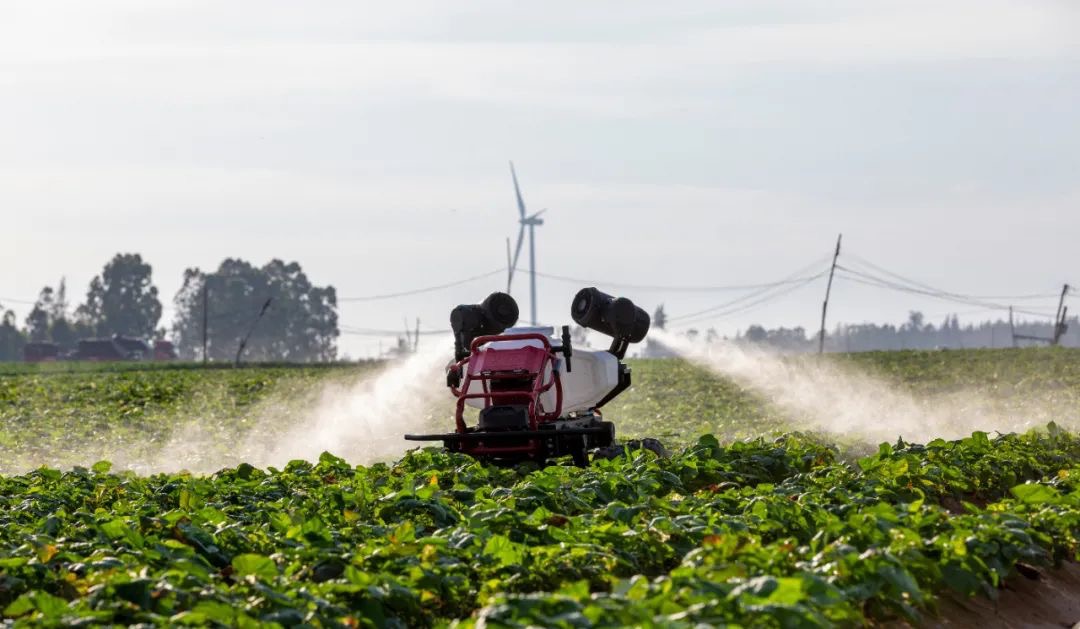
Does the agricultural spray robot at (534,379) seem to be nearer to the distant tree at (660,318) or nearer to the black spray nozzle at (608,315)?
the black spray nozzle at (608,315)

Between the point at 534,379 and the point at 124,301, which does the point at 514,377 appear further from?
the point at 124,301

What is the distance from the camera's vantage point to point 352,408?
33562mm

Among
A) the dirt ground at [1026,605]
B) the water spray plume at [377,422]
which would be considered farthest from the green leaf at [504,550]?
the water spray plume at [377,422]

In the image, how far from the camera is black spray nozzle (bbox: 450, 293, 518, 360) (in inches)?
829

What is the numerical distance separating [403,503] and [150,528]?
219 centimetres

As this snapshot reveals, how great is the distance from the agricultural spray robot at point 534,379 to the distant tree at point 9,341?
559 feet

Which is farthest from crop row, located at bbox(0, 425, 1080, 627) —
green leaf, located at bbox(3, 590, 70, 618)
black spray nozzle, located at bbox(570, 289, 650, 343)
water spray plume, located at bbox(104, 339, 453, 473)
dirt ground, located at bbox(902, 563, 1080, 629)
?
water spray plume, located at bbox(104, 339, 453, 473)

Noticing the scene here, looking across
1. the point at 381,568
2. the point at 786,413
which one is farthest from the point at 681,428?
the point at 381,568

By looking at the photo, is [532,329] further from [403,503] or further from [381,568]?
[381,568]

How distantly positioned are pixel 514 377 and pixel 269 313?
166007 millimetres

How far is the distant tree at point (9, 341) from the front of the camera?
179375 mm

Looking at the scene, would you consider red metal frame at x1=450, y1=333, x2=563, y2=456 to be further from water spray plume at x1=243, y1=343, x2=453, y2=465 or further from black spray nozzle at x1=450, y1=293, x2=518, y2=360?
water spray plume at x1=243, y1=343, x2=453, y2=465

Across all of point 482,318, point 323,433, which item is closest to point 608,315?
point 482,318

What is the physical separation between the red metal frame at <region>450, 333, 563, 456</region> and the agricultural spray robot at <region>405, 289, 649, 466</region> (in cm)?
1
